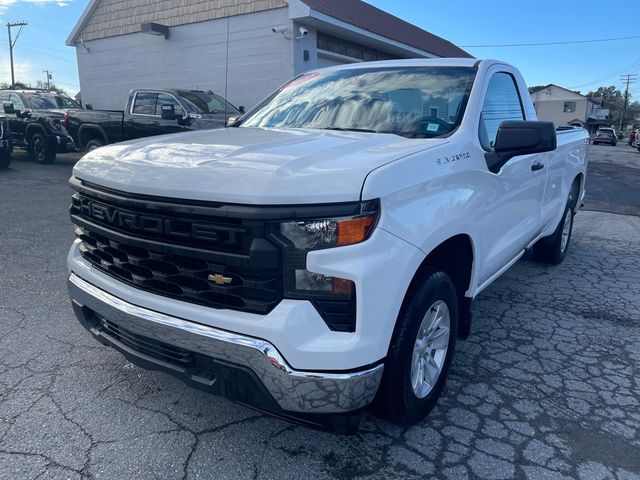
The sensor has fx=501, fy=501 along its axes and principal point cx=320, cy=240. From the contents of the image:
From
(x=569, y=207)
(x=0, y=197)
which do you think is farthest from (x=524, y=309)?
(x=0, y=197)

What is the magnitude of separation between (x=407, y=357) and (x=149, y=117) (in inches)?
400

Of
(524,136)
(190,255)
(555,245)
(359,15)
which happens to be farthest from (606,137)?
(190,255)

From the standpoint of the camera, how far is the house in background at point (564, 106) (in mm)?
75062

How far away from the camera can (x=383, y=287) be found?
2039 millimetres

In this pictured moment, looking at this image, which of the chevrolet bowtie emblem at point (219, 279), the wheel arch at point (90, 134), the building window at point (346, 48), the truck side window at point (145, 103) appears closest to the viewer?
the chevrolet bowtie emblem at point (219, 279)

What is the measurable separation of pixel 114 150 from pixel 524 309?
139 inches

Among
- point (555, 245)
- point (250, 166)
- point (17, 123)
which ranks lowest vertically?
point (555, 245)

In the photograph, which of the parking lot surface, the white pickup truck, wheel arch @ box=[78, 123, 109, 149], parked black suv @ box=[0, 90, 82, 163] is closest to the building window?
wheel arch @ box=[78, 123, 109, 149]

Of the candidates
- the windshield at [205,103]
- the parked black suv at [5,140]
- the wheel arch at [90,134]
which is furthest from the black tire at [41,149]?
the windshield at [205,103]

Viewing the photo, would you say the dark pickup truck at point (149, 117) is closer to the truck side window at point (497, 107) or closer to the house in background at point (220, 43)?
the house in background at point (220, 43)

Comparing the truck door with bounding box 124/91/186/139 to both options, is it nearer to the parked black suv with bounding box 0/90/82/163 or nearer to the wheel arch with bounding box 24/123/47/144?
the parked black suv with bounding box 0/90/82/163

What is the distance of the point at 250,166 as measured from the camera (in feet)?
7.00

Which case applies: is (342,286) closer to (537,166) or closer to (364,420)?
(364,420)

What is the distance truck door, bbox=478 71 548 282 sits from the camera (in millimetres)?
3129
